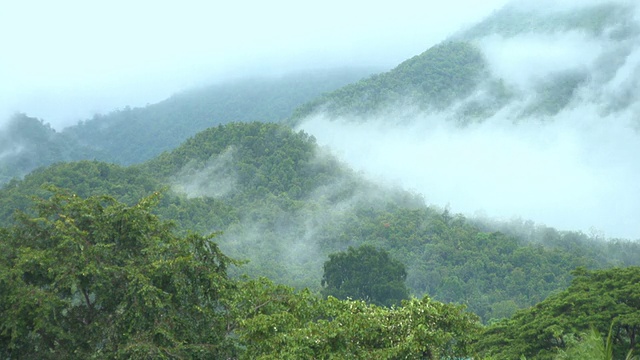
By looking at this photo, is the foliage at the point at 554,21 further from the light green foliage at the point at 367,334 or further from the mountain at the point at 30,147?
the light green foliage at the point at 367,334

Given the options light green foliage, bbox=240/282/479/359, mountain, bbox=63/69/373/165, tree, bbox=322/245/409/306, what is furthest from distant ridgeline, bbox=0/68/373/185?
light green foliage, bbox=240/282/479/359

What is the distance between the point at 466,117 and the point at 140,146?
69.4 metres

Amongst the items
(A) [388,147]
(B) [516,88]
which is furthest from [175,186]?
(B) [516,88]

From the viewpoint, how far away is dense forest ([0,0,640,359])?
17.2 m

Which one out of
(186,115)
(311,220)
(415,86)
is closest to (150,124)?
(186,115)

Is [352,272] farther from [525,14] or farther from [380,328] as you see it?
[525,14]

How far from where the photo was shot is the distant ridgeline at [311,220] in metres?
70.4

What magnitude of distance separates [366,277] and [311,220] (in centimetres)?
2947

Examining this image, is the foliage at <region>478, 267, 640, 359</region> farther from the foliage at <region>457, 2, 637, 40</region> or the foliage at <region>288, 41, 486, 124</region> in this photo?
the foliage at <region>457, 2, 637, 40</region>

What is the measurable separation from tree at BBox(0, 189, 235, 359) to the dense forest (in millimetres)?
53

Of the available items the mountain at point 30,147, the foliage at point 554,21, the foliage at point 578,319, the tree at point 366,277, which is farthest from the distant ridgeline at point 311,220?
the foliage at point 554,21

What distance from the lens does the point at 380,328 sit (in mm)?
15984

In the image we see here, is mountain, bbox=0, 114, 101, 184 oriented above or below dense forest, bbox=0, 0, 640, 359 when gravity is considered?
above

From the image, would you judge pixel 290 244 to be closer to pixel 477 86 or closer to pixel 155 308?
pixel 155 308
